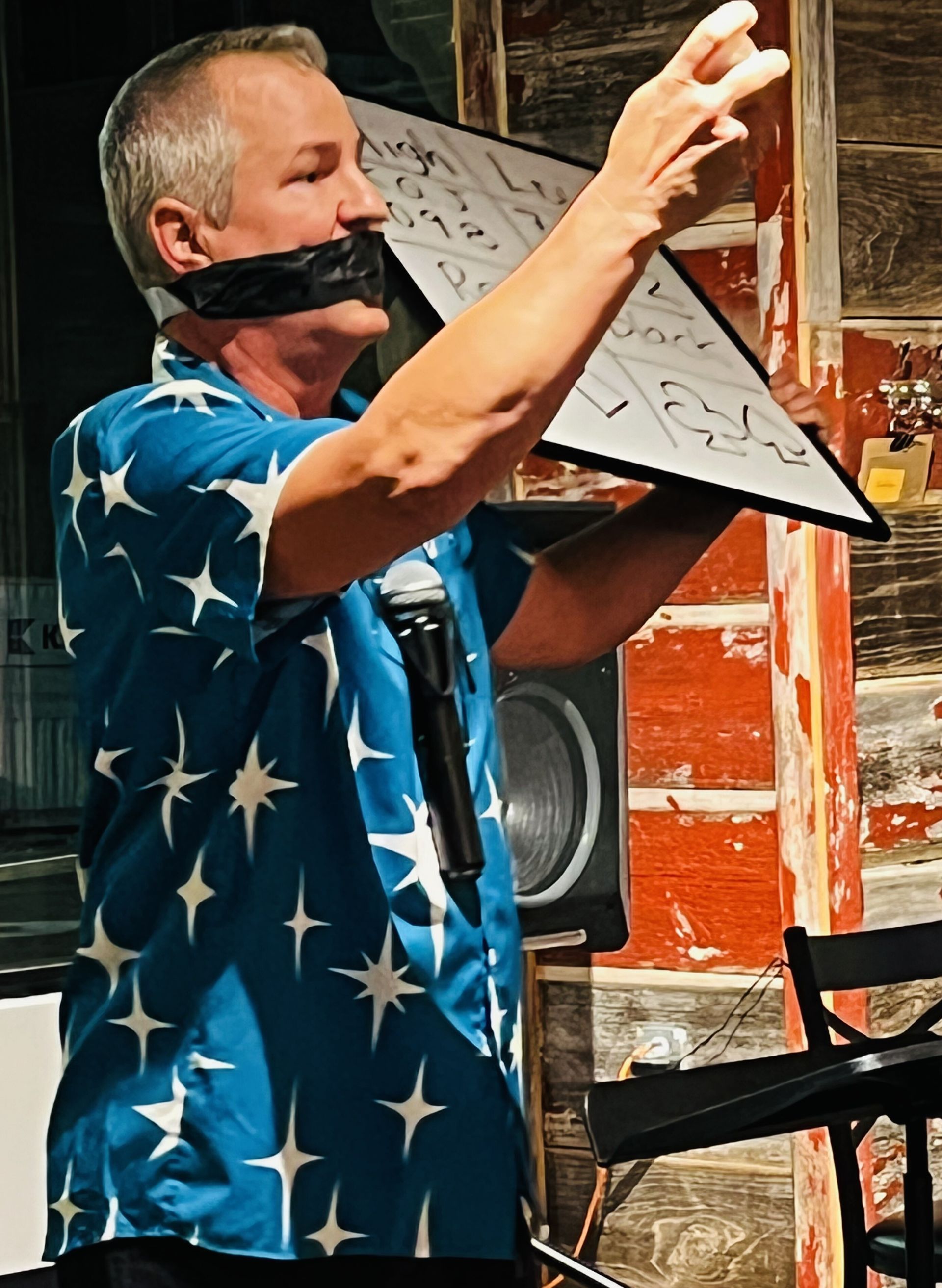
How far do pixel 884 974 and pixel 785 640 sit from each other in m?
0.47

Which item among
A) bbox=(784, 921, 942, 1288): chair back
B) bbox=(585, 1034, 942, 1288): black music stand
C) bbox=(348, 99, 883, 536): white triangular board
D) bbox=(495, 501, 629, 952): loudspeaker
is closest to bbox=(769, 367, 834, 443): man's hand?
bbox=(348, 99, 883, 536): white triangular board

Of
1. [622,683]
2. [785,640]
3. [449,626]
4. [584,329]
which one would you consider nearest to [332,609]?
[449,626]

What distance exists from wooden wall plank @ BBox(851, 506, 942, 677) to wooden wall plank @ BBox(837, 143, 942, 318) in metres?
0.27

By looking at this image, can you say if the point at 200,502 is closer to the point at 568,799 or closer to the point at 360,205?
the point at 360,205

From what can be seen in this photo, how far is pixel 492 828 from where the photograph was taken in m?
1.21

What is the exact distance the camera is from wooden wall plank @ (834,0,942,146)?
2.03 m

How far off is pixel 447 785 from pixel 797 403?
24.0 inches

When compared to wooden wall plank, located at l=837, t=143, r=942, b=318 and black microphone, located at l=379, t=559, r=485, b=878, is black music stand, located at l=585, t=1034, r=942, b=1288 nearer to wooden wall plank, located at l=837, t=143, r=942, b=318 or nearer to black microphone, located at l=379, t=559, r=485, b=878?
black microphone, located at l=379, t=559, r=485, b=878

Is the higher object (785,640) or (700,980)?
(785,640)

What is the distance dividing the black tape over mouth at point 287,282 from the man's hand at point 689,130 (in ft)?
1.39

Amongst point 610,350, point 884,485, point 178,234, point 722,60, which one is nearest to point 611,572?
point 610,350

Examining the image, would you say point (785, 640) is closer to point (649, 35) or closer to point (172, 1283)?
point (649, 35)

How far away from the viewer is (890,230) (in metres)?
2.06

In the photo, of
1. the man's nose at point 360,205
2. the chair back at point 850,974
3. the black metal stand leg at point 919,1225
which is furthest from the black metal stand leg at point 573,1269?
the man's nose at point 360,205
